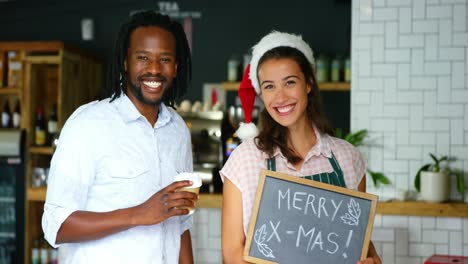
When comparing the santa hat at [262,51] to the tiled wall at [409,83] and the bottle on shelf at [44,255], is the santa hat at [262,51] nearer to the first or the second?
the tiled wall at [409,83]

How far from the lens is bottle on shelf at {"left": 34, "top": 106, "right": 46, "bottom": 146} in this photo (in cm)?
561

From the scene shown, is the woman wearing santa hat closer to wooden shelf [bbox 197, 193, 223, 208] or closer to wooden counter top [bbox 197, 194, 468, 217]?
wooden counter top [bbox 197, 194, 468, 217]

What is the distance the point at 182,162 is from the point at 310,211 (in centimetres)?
51

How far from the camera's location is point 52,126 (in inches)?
222

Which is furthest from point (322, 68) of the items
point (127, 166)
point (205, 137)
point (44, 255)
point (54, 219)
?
point (54, 219)

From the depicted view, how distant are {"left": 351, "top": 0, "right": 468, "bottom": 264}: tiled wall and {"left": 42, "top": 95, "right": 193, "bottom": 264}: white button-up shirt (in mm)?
2313

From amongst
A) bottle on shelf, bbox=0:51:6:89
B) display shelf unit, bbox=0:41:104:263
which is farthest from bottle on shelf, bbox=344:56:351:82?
bottle on shelf, bbox=0:51:6:89

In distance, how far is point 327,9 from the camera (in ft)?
21.1

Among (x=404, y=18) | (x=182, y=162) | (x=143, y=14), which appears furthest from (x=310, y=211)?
(x=404, y=18)

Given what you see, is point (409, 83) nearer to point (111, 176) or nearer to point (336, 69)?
point (336, 69)

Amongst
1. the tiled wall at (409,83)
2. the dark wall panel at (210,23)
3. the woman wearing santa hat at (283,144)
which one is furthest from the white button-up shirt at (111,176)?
the dark wall panel at (210,23)

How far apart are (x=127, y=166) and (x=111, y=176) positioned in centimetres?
6

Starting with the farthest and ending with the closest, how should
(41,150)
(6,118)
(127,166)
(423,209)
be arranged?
(6,118), (41,150), (423,209), (127,166)

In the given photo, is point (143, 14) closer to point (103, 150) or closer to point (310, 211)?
point (103, 150)
